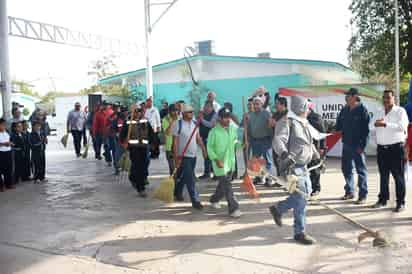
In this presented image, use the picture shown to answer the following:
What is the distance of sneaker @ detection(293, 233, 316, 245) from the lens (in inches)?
222

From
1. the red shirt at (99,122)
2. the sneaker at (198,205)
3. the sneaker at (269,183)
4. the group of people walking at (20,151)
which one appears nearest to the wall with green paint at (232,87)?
the red shirt at (99,122)

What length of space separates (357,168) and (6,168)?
23.9ft

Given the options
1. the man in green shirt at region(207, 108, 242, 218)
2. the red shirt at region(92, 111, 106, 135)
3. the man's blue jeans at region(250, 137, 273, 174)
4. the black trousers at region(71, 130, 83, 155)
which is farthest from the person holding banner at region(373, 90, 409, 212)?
the black trousers at region(71, 130, 83, 155)

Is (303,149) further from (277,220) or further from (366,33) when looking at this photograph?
(366,33)

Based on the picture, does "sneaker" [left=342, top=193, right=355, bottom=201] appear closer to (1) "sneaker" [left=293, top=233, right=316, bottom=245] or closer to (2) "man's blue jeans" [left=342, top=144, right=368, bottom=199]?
(2) "man's blue jeans" [left=342, top=144, right=368, bottom=199]

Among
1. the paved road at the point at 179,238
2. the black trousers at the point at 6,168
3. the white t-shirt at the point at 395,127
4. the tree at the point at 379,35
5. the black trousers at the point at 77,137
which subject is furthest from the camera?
the tree at the point at 379,35

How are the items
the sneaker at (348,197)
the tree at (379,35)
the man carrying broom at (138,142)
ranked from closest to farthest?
the sneaker at (348,197) → the man carrying broom at (138,142) → the tree at (379,35)

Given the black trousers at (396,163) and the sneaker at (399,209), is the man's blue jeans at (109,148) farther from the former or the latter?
the sneaker at (399,209)

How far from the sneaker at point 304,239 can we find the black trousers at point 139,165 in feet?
12.7

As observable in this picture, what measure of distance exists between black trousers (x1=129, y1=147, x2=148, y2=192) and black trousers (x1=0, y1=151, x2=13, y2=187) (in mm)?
3055

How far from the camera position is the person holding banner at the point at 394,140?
674 cm

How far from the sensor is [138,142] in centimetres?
866

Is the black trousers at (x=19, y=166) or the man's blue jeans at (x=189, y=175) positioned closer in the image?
the man's blue jeans at (x=189, y=175)

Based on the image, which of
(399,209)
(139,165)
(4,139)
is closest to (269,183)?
(139,165)
